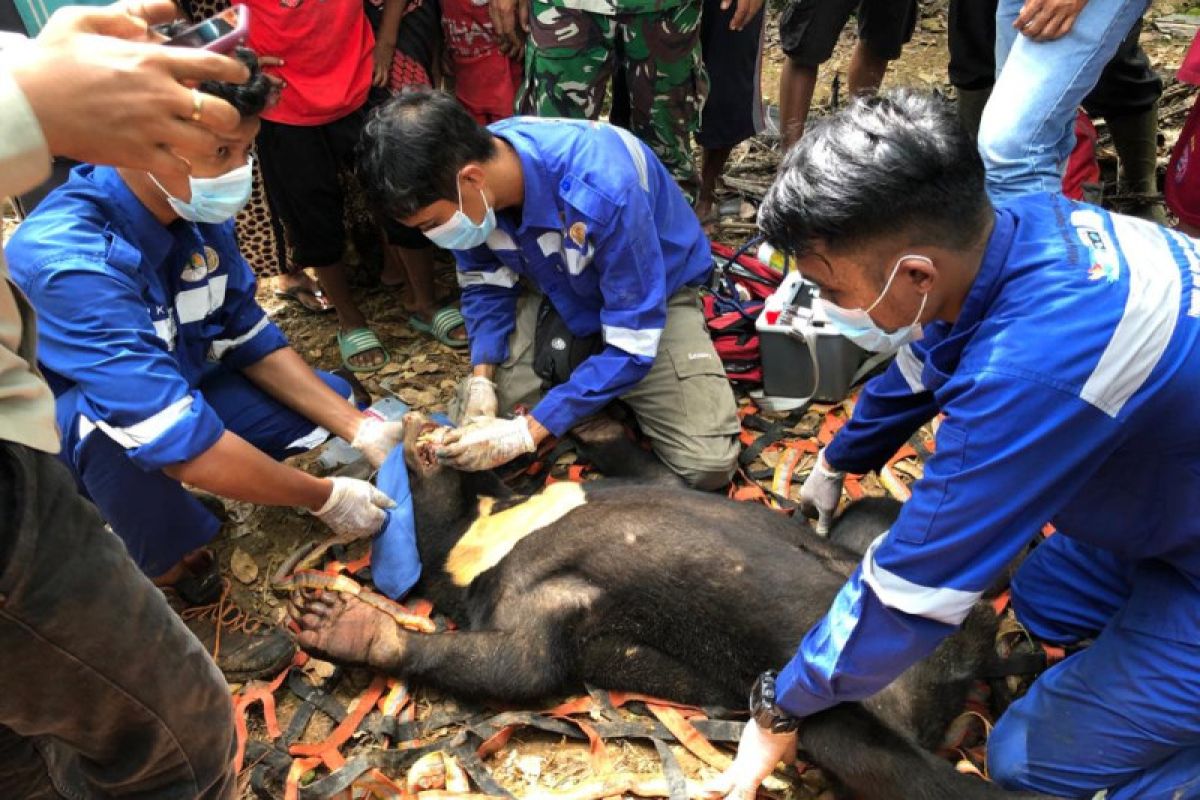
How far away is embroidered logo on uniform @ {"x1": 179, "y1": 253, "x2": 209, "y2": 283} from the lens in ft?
10.0

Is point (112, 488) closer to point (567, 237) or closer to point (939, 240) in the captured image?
point (567, 237)

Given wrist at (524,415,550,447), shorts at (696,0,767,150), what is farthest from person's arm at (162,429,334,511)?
shorts at (696,0,767,150)

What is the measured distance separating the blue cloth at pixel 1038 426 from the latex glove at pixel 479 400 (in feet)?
7.01

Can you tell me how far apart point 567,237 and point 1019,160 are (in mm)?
1794

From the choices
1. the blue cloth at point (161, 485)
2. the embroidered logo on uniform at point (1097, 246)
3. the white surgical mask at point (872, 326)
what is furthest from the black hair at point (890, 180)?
the blue cloth at point (161, 485)

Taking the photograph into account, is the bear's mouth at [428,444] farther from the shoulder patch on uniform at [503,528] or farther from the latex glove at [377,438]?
the shoulder patch on uniform at [503,528]

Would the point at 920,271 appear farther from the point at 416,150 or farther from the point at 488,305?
the point at 488,305

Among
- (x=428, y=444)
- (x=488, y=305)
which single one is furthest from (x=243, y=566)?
(x=488, y=305)

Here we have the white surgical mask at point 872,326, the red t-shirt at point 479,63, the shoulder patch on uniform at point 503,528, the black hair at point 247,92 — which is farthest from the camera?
the red t-shirt at point 479,63

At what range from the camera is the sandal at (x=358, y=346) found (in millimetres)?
4634

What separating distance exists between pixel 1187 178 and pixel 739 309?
2.24 m

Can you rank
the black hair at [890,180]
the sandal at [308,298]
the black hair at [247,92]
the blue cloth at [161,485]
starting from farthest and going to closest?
the sandal at [308,298] < the blue cloth at [161,485] < the black hair at [247,92] < the black hair at [890,180]

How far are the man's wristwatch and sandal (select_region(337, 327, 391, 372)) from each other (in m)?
3.03

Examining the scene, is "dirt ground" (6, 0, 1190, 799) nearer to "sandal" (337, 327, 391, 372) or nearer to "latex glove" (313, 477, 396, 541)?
"sandal" (337, 327, 391, 372)
